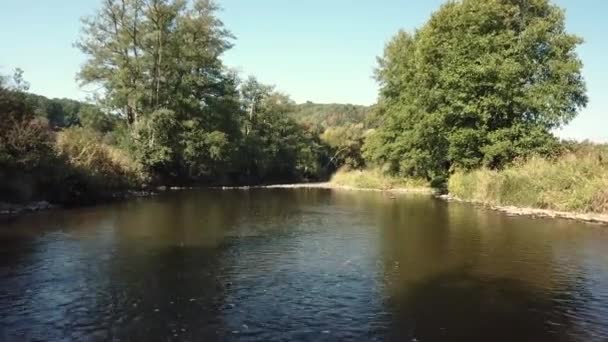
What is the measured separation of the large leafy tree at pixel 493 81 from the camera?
42469mm

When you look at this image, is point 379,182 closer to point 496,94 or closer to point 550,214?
point 496,94

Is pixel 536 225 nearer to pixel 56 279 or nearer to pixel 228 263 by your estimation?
pixel 228 263

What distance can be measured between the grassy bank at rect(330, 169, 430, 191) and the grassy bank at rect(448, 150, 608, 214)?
15.9 metres

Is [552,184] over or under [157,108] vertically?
under

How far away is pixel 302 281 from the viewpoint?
1595cm

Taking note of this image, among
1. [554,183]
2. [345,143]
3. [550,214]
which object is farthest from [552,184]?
[345,143]

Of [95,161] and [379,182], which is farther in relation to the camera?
[379,182]

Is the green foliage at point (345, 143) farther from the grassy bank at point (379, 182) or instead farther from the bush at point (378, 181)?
the bush at point (378, 181)

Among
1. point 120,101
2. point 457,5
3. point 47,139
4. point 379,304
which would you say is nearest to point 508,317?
point 379,304

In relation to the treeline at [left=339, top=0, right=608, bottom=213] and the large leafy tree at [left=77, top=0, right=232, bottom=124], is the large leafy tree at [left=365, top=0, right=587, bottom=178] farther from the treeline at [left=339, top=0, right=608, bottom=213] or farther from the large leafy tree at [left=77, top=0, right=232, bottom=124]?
the large leafy tree at [left=77, top=0, right=232, bottom=124]

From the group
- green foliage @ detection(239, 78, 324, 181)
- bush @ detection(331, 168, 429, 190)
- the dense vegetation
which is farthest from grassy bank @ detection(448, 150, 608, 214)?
green foliage @ detection(239, 78, 324, 181)

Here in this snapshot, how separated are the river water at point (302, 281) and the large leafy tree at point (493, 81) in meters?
16.3

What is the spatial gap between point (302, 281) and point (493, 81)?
108 feet

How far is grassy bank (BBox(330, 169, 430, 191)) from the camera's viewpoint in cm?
5836
